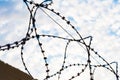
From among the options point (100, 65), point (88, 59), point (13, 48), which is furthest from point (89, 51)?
point (13, 48)

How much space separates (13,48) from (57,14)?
0.86 m

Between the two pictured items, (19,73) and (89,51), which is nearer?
(89,51)

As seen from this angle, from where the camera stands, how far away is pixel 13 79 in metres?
6.26

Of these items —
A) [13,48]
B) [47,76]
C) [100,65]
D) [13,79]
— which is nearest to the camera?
[13,48]

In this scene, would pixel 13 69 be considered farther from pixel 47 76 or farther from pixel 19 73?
pixel 47 76

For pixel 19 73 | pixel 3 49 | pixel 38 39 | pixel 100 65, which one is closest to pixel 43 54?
pixel 38 39

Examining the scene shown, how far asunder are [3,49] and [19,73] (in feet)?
5.94

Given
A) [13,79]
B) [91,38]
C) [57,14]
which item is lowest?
[13,79]

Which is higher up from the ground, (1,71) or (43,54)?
(43,54)

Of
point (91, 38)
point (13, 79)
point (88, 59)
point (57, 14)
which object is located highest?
point (57, 14)

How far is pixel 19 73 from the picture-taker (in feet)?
21.5

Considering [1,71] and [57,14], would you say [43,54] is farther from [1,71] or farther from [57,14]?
[1,71]

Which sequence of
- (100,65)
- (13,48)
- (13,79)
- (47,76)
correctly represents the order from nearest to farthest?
(13,48) → (47,76) → (100,65) → (13,79)

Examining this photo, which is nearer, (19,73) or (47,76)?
(47,76)
